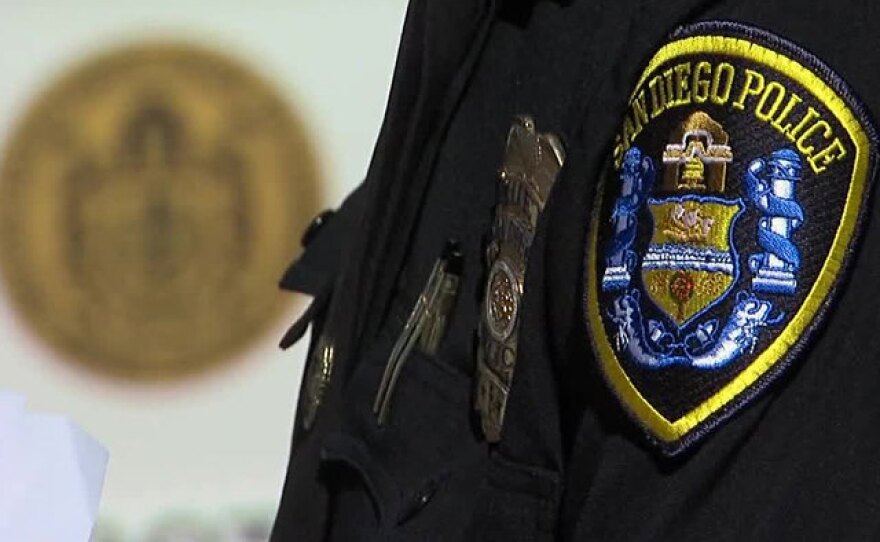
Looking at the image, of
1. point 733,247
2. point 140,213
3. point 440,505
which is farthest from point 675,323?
point 140,213

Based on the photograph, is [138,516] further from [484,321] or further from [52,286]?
[484,321]

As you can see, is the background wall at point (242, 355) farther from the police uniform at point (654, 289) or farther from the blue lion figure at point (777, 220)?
the blue lion figure at point (777, 220)

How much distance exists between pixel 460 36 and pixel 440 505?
168 millimetres

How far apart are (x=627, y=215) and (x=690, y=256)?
3cm

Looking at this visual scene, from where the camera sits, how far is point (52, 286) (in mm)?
1178

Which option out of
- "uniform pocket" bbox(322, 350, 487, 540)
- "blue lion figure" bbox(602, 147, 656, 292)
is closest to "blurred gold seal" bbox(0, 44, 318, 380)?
"uniform pocket" bbox(322, 350, 487, 540)

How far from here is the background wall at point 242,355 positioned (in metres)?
1.16

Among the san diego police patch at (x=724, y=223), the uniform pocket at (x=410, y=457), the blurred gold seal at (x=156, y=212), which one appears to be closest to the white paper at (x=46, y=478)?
the uniform pocket at (x=410, y=457)

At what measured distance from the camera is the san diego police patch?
34 cm

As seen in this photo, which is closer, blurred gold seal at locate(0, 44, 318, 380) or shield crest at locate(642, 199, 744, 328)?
shield crest at locate(642, 199, 744, 328)

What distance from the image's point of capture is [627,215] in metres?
0.37

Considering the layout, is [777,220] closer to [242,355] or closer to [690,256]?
[690,256]

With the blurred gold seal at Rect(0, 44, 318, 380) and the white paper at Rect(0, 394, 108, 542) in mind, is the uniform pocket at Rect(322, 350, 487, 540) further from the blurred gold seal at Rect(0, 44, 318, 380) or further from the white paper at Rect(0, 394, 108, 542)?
the blurred gold seal at Rect(0, 44, 318, 380)

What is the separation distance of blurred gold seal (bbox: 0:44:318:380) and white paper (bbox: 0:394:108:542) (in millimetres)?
682
